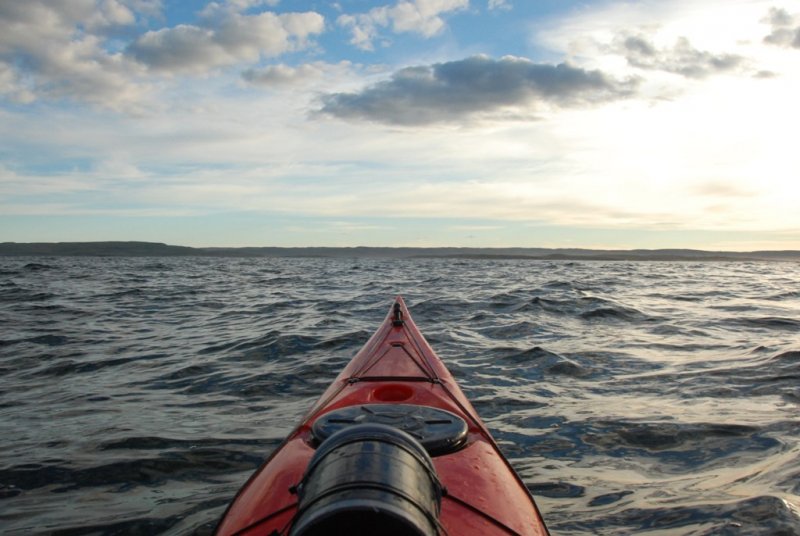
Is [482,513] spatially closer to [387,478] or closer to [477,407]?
[387,478]

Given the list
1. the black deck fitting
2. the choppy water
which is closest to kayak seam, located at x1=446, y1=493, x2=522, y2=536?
the choppy water

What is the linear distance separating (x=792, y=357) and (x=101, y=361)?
10.8 meters

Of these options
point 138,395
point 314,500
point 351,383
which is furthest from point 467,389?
point 314,500

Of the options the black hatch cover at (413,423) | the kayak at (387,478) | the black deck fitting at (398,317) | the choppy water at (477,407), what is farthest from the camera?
the black deck fitting at (398,317)

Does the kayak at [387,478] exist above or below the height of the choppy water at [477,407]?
above

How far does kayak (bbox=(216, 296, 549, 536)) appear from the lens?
1964 millimetres

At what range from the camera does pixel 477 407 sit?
264 inches

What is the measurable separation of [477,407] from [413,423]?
3381 mm

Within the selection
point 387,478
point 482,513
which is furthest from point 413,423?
point 387,478

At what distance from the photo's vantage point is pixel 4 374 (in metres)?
8.18

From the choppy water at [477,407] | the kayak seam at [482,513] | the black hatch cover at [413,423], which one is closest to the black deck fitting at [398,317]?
the choppy water at [477,407]

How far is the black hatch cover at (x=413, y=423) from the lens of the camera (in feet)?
11.0

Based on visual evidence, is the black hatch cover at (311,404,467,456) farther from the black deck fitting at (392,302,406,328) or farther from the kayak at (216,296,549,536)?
the black deck fitting at (392,302,406,328)

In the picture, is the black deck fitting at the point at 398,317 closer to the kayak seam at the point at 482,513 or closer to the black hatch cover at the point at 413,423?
the black hatch cover at the point at 413,423
